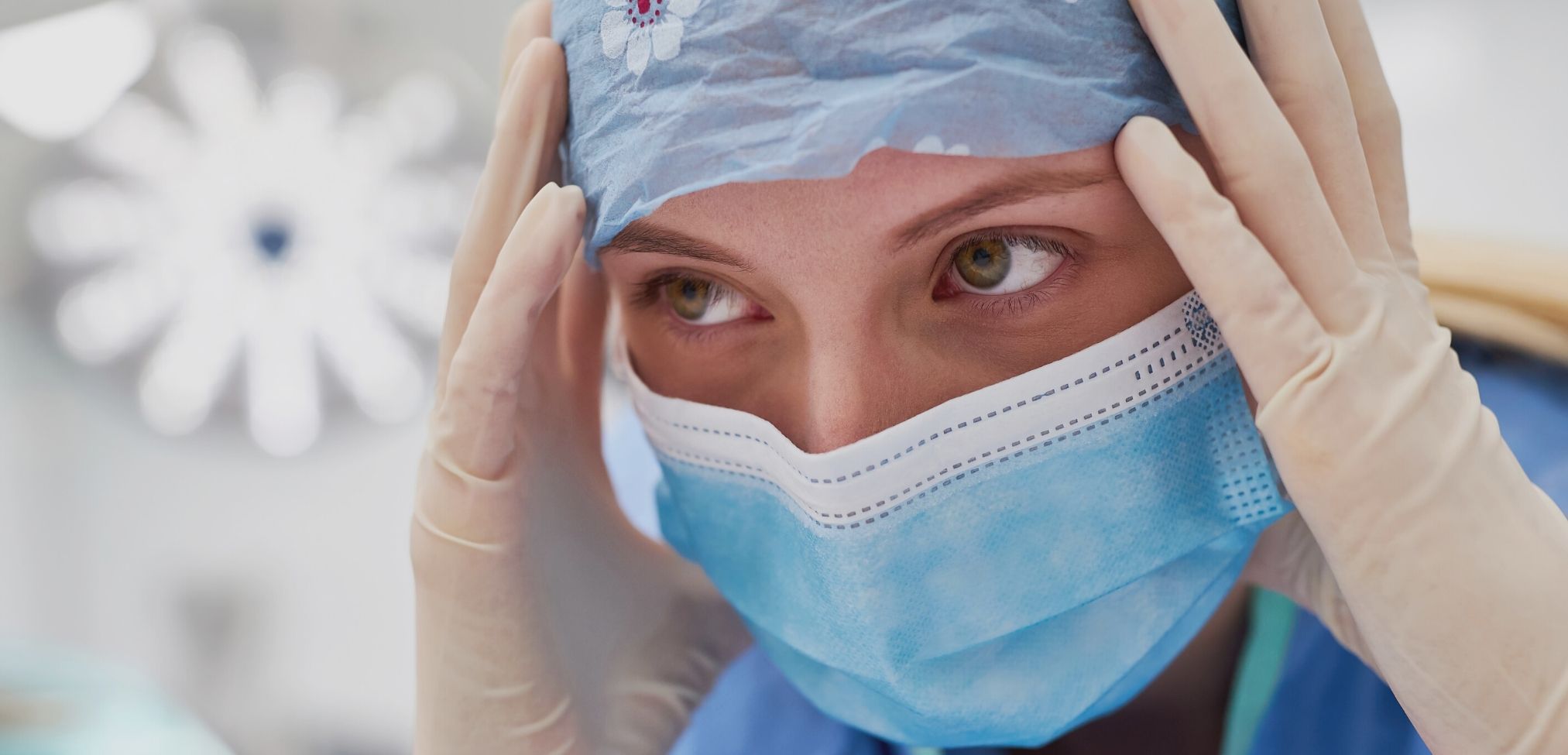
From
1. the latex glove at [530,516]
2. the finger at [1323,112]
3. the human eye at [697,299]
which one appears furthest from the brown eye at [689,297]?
the finger at [1323,112]

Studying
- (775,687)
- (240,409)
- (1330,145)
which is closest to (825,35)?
(1330,145)

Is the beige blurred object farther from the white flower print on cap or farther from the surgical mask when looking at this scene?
the white flower print on cap

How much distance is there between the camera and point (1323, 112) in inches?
37.5

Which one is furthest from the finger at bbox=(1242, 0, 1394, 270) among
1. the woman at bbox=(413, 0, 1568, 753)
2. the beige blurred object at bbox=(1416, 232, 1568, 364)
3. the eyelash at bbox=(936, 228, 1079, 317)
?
the beige blurred object at bbox=(1416, 232, 1568, 364)

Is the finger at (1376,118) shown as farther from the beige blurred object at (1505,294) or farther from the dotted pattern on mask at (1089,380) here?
the beige blurred object at (1505,294)

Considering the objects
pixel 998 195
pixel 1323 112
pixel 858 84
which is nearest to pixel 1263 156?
pixel 1323 112

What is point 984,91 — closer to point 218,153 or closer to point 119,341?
point 218,153

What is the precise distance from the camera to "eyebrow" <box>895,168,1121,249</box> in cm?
91

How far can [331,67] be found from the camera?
3193 mm

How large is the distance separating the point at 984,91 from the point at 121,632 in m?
3.61

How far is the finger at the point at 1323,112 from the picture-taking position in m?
0.95

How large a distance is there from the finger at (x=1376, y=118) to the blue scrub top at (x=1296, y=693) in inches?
17.0

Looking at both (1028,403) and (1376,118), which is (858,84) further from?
(1376,118)

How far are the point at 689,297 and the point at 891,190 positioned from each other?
31cm
